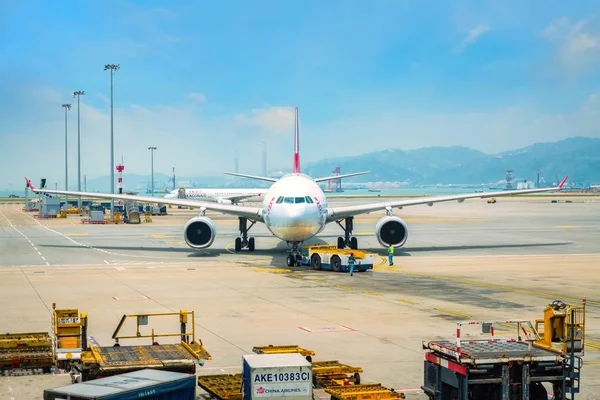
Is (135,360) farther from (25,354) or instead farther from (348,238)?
(348,238)

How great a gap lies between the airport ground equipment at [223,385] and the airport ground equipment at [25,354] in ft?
14.3

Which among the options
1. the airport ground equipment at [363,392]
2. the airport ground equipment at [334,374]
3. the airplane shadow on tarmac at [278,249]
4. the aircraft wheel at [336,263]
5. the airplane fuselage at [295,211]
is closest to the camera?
the airport ground equipment at [363,392]

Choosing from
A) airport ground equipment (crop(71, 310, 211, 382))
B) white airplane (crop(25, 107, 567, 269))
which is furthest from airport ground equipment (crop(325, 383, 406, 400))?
white airplane (crop(25, 107, 567, 269))

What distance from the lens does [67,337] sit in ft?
65.4

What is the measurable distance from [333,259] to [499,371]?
28.2 metres

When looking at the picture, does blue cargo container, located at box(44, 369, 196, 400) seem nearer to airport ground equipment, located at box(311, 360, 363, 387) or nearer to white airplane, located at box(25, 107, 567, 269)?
airport ground equipment, located at box(311, 360, 363, 387)

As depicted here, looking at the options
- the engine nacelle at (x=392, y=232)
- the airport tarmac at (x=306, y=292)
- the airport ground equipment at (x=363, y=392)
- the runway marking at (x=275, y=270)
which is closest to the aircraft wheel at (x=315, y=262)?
the airport tarmac at (x=306, y=292)

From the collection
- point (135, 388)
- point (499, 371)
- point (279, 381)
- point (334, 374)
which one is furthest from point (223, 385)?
point (499, 371)

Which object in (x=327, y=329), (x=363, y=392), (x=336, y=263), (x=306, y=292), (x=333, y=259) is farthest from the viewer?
(x=333, y=259)

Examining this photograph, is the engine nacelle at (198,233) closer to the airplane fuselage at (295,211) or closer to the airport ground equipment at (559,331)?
the airplane fuselage at (295,211)

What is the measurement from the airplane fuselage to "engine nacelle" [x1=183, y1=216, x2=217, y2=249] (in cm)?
532

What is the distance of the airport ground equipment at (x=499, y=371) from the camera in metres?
14.8

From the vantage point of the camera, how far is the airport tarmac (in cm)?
2170

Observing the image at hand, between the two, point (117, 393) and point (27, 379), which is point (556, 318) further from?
point (27, 379)
